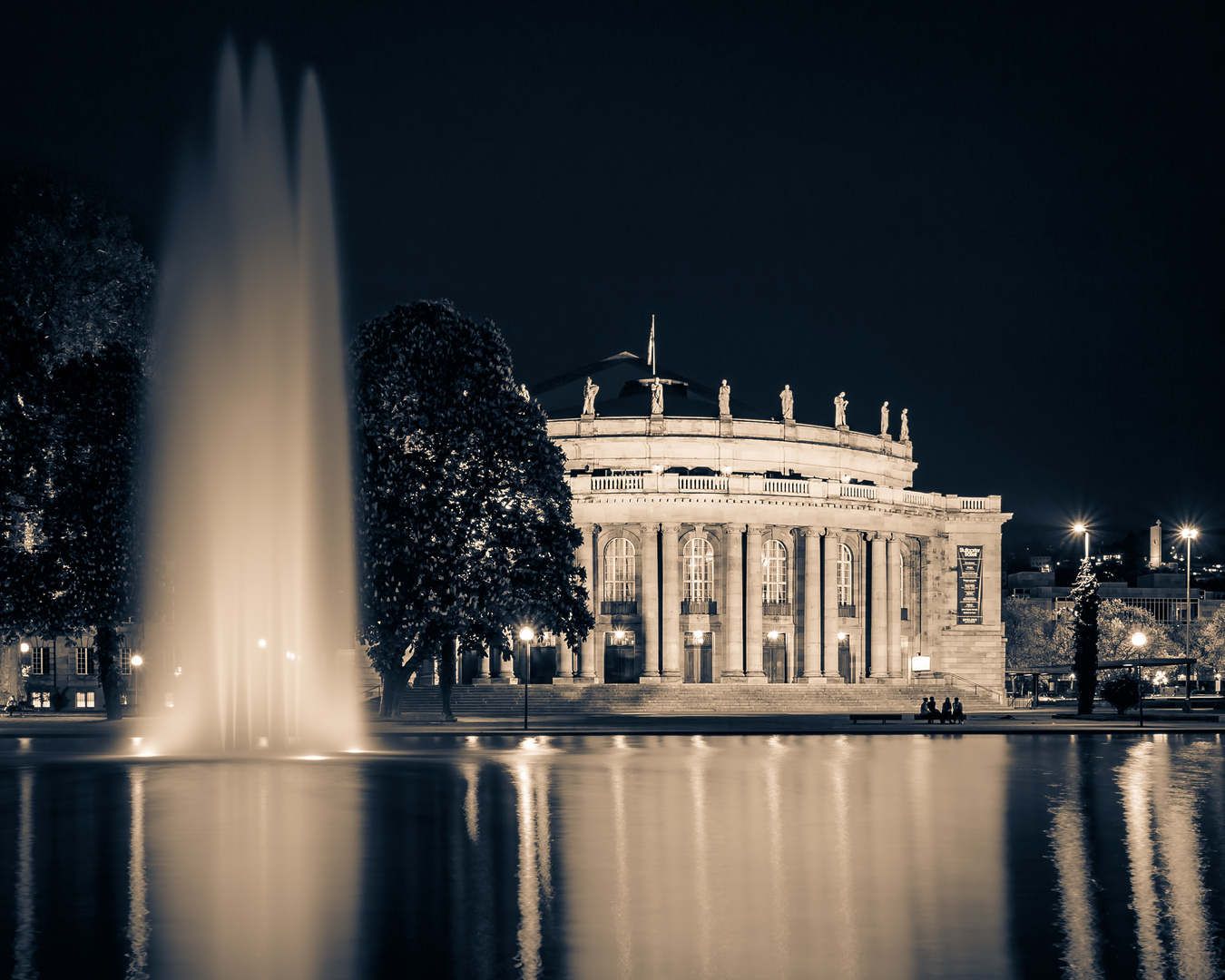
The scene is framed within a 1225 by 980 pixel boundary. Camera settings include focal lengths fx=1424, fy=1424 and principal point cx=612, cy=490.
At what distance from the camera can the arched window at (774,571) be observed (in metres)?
95.6

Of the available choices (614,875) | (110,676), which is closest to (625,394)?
(110,676)

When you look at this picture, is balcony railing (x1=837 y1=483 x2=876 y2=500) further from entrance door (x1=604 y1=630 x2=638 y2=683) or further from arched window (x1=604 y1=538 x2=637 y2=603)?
entrance door (x1=604 y1=630 x2=638 y2=683)

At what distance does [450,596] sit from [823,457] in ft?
165

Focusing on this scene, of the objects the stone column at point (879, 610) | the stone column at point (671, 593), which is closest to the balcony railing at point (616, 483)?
the stone column at point (671, 593)

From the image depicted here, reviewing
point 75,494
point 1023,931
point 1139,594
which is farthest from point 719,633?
point 1139,594

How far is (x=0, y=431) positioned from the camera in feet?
175

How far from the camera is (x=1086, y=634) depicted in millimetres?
78000

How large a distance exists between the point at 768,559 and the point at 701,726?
1553 inches

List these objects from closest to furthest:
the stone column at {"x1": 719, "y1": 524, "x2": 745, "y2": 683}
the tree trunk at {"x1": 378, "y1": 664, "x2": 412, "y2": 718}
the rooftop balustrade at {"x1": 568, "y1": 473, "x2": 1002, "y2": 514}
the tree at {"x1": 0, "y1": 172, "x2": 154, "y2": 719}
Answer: the tree at {"x1": 0, "y1": 172, "x2": 154, "y2": 719} < the tree trunk at {"x1": 378, "y1": 664, "x2": 412, "y2": 718} < the rooftop balustrade at {"x1": 568, "y1": 473, "x2": 1002, "y2": 514} < the stone column at {"x1": 719, "y1": 524, "x2": 745, "y2": 683}

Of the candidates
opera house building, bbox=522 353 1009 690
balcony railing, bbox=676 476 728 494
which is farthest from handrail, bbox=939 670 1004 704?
balcony railing, bbox=676 476 728 494

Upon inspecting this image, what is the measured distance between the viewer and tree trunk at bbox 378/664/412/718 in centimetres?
6069

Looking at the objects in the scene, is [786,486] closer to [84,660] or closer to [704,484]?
[704,484]

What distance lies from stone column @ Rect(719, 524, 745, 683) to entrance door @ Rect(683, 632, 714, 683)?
341cm

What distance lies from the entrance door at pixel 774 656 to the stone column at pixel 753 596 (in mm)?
5306
